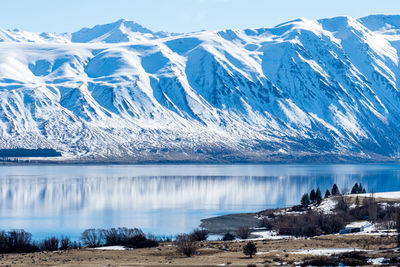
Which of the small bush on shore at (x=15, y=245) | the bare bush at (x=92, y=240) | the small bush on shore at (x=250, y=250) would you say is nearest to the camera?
the small bush on shore at (x=250, y=250)

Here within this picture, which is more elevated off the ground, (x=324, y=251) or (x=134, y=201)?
(x=324, y=251)

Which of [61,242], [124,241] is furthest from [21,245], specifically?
[124,241]

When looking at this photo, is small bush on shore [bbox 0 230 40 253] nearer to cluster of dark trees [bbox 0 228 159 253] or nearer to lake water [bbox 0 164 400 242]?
cluster of dark trees [bbox 0 228 159 253]

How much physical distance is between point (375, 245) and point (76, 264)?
25.0 metres

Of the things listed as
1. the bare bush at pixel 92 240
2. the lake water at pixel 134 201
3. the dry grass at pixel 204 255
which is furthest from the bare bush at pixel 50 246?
the lake water at pixel 134 201

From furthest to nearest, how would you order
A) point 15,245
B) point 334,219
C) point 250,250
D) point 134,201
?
point 134,201
point 334,219
point 15,245
point 250,250

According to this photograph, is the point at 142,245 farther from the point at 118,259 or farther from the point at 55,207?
the point at 55,207

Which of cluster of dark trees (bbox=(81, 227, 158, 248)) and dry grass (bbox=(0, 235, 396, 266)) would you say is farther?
cluster of dark trees (bbox=(81, 227, 158, 248))

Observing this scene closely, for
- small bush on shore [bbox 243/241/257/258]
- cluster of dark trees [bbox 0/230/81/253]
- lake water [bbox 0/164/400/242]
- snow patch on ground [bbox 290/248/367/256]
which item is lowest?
lake water [bbox 0/164/400/242]

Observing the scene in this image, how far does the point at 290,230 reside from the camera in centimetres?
8275

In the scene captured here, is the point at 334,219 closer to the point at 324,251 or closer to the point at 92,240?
the point at 324,251

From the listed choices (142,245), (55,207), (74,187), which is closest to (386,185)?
(74,187)

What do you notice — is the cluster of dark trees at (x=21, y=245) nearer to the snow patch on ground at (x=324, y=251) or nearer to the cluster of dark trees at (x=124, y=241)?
the cluster of dark trees at (x=124, y=241)

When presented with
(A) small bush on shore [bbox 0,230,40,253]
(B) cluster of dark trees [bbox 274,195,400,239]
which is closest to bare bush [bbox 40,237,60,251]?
(A) small bush on shore [bbox 0,230,40,253]
